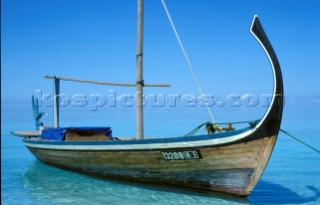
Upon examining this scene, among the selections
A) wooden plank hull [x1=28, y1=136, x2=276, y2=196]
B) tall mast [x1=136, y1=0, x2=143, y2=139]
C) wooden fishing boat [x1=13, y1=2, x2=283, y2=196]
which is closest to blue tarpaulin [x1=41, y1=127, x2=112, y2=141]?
wooden fishing boat [x1=13, y1=2, x2=283, y2=196]

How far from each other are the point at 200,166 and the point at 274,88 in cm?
297

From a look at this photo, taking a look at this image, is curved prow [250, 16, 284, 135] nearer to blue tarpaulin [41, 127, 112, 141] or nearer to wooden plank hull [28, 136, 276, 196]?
wooden plank hull [28, 136, 276, 196]

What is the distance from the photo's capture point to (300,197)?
11.1 metres

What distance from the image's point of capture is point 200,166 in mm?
9859

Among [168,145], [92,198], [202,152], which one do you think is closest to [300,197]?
[202,152]

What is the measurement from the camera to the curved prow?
8.77m

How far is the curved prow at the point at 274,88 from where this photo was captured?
28.8 feet

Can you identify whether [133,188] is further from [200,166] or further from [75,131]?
[75,131]

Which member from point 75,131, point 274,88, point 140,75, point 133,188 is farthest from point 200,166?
point 75,131

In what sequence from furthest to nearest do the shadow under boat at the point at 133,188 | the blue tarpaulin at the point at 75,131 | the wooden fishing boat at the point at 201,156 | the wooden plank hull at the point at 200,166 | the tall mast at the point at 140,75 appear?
the blue tarpaulin at the point at 75,131 → the tall mast at the point at 140,75 → the shadow under boat at the point at 133,188 → the wooden plank hull at the point at 200,166 → the wooden fishing boat at the point at 201,156

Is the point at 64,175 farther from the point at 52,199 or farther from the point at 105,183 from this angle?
the point at 52,199

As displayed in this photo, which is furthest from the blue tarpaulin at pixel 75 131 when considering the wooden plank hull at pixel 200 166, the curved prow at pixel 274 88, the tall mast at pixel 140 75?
the curved prow at pixel 274 88

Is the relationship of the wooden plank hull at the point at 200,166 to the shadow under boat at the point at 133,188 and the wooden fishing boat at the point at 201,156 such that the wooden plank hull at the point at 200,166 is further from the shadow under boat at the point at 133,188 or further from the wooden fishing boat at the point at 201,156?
the shadow under boat at the point at 133,188

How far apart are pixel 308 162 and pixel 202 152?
12953 mm
